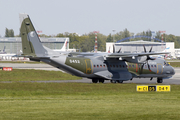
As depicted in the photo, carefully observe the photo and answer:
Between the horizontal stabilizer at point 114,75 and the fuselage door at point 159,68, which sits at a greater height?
the fuselage door at point 159,68

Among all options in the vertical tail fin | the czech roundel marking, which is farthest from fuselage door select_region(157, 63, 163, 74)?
the vertical tail fin

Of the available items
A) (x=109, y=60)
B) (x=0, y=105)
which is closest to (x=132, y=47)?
(x=109, y=60)

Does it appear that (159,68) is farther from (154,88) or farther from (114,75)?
(154,88)

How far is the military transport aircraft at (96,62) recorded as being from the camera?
35359mm

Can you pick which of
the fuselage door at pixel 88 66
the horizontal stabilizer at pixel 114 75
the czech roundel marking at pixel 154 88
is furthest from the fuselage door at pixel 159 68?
the czech roundel marking at pixel 154 88

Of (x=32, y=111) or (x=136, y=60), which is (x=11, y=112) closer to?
(x=32, y=111)

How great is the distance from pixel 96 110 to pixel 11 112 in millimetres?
4825

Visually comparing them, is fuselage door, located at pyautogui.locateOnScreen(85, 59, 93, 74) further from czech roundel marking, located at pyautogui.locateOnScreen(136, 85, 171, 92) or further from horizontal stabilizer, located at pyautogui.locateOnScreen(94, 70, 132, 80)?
czech roundel marking, located at pyautogui.locateOnScreen(136, 85, 171, 92)

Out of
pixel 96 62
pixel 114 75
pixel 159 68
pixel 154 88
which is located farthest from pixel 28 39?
pixel 159 68

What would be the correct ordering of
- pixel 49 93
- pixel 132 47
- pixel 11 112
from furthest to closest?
pixel 132 47 < pixel 49 93 < pixel 11 112

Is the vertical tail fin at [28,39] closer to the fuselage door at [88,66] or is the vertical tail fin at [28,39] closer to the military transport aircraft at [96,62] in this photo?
the military transport aircraft at [96,62]

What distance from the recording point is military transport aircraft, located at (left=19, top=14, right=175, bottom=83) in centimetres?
3536

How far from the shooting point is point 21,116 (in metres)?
15.9

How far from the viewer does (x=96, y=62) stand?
37.3 metres
